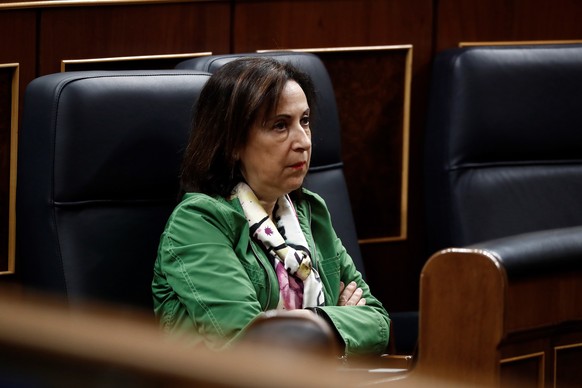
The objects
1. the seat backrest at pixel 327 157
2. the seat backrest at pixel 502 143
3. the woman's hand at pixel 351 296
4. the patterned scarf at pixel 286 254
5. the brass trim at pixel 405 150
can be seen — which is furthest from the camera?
the brass trim at pixel 405 150

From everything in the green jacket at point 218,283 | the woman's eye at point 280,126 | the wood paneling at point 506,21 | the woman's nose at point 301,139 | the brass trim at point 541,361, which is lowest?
the brass trim at point 541,361

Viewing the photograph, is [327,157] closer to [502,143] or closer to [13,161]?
[502,143]

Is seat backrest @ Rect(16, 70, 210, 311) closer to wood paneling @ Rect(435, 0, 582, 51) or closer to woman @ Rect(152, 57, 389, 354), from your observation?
woman @ Rect(152, 57, 389, 354)

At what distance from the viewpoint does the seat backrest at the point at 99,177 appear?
5.12ft

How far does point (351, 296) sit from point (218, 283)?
303 millimetres

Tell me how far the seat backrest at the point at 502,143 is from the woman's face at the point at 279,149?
2.14 ft

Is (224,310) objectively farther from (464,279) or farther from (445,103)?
(445,103)

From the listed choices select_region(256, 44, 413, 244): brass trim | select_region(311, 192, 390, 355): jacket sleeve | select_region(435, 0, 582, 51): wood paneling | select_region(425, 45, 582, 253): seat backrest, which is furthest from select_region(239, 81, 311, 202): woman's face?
select_region(435, 0, 582, 51): wood paneling

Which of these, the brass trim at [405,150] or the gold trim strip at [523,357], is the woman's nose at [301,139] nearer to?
the gold trim strip at [523,357]

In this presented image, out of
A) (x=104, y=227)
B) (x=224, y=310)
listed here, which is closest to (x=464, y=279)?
(x=224, y=310)

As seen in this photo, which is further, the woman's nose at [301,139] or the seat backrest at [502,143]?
the seat backrest at [502,143]

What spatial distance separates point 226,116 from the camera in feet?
5.08

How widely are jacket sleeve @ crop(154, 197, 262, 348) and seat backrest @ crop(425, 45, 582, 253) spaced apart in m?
0.77

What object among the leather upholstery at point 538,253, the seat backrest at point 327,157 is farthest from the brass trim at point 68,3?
the leather upholstery at point 538,253
